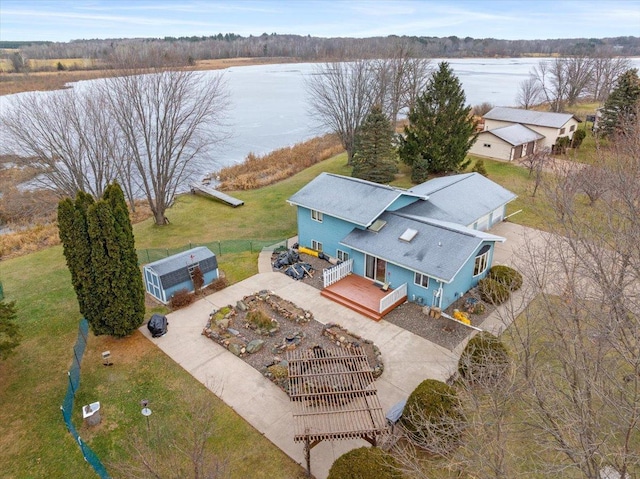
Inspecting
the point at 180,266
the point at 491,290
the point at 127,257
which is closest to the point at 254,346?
the point at 127,257

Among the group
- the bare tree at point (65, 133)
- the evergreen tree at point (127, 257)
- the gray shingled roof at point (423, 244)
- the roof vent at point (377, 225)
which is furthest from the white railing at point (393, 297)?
the bare tree at point (65, 133)

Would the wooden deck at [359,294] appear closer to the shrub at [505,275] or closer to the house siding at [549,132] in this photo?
the shrub at [505,275]

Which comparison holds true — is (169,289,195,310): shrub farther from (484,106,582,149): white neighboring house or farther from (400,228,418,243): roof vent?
(484,106,582,149): white neighboring house

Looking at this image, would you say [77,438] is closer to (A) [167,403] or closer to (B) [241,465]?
(A) [167,403]

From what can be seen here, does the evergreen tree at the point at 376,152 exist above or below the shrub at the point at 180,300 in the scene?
above

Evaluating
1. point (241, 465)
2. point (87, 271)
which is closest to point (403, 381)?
point (241, 465)

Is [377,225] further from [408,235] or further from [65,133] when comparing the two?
[65,133]
